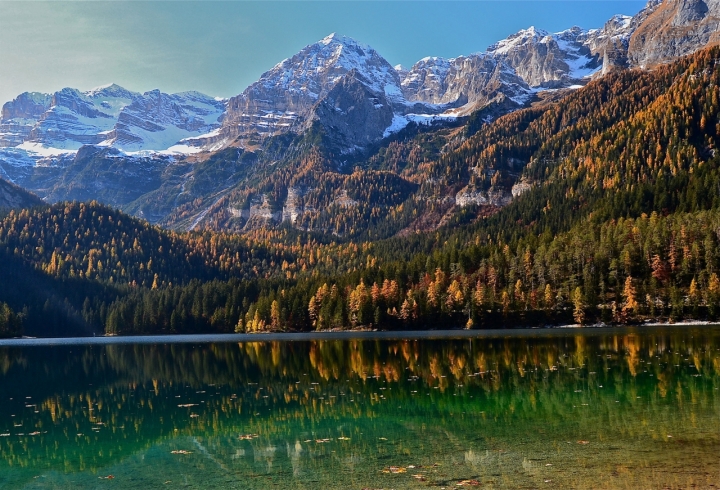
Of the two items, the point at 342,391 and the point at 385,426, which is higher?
the point at 342,391

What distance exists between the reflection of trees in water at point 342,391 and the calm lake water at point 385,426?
0.74ft

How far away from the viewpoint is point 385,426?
38281 mm

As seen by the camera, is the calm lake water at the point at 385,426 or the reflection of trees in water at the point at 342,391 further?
the reflection of trees in water at the point at 342,391

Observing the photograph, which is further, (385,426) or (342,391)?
(342,391)

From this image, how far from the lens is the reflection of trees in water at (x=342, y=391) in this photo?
3878 cm

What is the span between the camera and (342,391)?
53531 millimetres

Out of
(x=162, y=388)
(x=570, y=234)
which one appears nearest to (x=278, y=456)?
(x=162, y=388)

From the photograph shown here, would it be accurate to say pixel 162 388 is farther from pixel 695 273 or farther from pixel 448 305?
pixel 695 273

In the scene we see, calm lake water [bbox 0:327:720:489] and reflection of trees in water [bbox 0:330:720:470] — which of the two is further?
reflection of trees in water [bbox 0:330:720:470]

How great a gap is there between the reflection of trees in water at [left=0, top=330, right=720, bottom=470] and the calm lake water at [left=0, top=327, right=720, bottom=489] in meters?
0.23

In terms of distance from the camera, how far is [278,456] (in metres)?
32.4

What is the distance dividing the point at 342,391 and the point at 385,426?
15618 mm

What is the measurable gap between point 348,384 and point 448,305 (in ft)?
361

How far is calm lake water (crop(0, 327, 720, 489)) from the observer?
2783cm
